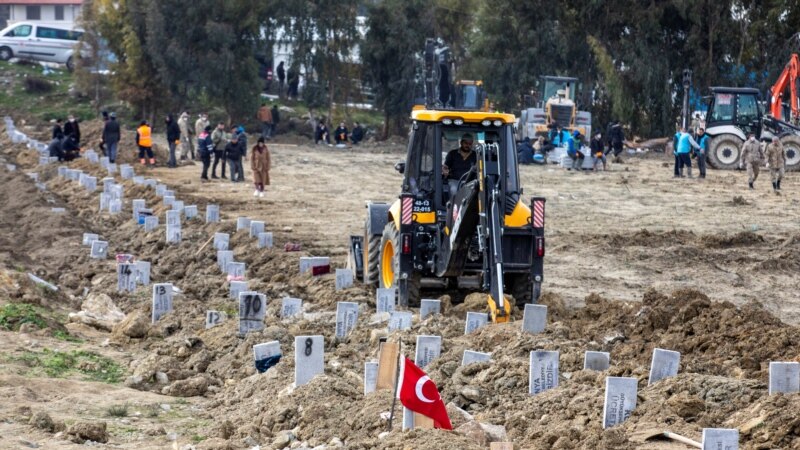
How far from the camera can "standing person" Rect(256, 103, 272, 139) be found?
46.2 metres

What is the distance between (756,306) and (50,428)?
30.7 ft

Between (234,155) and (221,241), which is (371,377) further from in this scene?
(234,155)

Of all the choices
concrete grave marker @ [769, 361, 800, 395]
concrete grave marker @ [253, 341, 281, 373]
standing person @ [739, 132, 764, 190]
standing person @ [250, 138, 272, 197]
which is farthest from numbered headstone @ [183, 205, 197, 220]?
concrete grave marker @ [769, 361, 800, 395]

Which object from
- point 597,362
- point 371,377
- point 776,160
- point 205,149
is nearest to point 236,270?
point 371,377

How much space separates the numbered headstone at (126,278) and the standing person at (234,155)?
47.6 ft

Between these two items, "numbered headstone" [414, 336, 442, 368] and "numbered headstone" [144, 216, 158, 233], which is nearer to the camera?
"numbered headstone" [414, 336, 442, 368]

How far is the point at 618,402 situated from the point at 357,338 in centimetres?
426

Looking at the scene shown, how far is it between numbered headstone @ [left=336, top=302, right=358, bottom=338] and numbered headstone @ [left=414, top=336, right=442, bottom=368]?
1.96m

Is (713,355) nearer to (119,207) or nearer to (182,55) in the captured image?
(119,207)

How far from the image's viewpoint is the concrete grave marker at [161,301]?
14.6 m

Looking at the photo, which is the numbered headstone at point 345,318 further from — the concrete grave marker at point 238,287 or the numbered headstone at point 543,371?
the numbered headstone at point 543,371

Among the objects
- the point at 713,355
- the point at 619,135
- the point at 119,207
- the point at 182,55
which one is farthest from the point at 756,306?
the point at 182,55

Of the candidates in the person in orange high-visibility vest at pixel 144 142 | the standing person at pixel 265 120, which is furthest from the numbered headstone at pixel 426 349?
the standing person at pixel 265 120

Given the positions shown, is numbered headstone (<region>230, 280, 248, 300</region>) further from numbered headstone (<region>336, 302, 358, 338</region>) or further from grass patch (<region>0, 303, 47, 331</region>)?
numbered headstone (<region>336, 302, 358, 338</region>)
